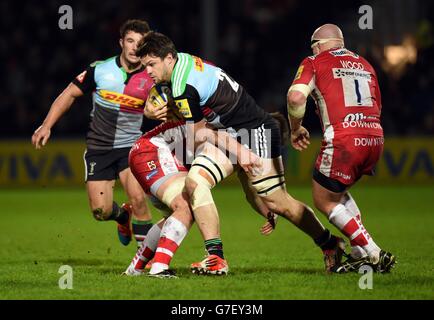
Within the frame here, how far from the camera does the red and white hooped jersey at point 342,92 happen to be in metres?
7.87

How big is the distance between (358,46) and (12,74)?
7574 mm

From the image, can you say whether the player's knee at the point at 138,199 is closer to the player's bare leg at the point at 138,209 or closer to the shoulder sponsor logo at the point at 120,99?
the player's bare leg at the point at 138,209

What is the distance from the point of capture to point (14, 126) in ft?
66.1

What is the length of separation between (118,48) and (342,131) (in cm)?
1412

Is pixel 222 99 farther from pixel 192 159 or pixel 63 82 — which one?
pixel 63 82

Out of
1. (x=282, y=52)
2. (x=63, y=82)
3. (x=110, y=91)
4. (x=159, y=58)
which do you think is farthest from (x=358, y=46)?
(x=159, y=58)

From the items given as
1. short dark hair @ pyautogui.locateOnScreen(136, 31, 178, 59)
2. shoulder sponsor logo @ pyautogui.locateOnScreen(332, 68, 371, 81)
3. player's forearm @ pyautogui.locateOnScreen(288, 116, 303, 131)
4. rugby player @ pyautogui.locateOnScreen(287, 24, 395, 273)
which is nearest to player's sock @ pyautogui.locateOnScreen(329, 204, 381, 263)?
rugby player @ pyautogui.locateOnScreen(287, 24, 395, 273)

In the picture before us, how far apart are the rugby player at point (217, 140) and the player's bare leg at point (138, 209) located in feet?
4.93

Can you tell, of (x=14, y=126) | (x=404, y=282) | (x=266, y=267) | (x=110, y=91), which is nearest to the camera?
(x=404, y=282)

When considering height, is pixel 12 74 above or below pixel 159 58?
below

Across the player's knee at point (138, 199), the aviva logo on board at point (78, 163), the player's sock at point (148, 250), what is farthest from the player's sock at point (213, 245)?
the aviva logo on board at point (78, 163)

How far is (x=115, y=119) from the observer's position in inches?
380

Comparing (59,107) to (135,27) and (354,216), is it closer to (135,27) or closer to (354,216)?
(135,27)

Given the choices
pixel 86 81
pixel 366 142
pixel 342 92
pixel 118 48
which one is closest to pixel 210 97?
pixel 342 92
